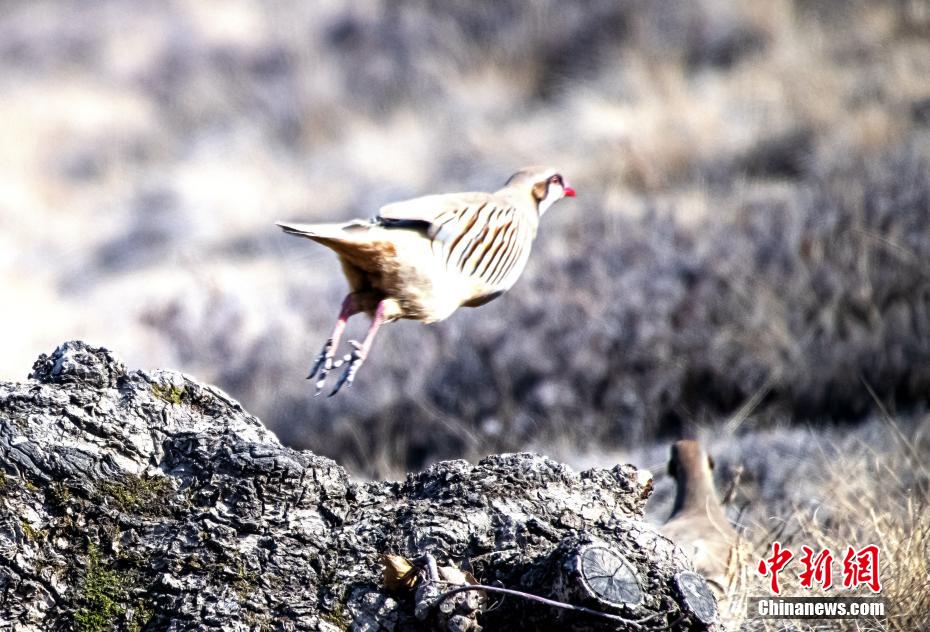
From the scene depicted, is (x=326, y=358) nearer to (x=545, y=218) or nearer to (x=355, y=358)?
(x=355, y=358)

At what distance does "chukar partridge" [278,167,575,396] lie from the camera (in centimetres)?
309

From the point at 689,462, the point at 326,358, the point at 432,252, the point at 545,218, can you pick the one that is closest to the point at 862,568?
the point at 689,462

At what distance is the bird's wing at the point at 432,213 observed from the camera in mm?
3164

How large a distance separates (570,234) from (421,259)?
5.36 meters

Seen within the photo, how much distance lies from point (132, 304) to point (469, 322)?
4357 mm

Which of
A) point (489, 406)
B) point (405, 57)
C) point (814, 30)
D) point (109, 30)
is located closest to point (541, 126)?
point (814, 30)

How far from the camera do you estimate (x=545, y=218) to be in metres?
9.25

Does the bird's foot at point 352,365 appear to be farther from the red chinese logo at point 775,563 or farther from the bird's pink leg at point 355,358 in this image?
the red chinese logo at point 775,563

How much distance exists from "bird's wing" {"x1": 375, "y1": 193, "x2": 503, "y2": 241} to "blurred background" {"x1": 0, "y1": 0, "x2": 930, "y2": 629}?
1351 millimetres

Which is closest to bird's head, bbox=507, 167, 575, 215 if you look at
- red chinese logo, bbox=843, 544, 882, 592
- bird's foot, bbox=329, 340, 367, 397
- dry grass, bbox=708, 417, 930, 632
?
bird's foot, bbox=329, 340, 367, 397

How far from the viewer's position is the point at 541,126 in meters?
11.5

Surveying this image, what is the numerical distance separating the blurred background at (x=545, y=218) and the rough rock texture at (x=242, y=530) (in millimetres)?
2770

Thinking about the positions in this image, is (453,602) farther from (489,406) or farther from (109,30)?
(109,30)

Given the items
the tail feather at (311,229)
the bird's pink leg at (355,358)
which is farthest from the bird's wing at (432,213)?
the bird's pink leg at (355,358)
